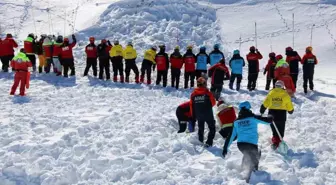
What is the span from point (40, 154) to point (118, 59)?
9195 millimetres

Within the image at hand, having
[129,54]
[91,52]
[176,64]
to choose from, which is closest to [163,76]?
[176,64]

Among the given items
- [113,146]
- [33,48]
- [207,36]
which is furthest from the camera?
[207,36]

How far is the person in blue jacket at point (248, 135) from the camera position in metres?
8.99

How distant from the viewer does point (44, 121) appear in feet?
37.6

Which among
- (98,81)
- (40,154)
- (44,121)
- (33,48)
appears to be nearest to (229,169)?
(40,154)

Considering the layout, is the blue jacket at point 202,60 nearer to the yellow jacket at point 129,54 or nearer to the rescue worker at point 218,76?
the rescue worker at point 218,76

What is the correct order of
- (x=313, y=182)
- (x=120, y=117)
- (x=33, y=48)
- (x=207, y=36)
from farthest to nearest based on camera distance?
(x=207, y=36) → (x=33, y=48) → (x=120, y=117) → (x=313, y=182)

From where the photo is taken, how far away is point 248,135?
29.7 feet

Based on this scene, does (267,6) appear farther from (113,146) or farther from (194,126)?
(113,146)

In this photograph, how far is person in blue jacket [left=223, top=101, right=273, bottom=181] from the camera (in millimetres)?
8992

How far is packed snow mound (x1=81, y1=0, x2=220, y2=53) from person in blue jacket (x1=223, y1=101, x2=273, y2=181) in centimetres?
1458

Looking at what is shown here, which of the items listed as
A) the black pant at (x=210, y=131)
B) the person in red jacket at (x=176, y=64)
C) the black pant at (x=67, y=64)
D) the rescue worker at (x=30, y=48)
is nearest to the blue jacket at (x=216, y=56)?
the person in red jacket at (x=176, y=64)

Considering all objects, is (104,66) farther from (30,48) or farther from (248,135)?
(248,135)

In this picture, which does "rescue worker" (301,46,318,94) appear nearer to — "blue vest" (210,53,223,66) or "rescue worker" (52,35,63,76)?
"blue vest" (210,53,223,66)
